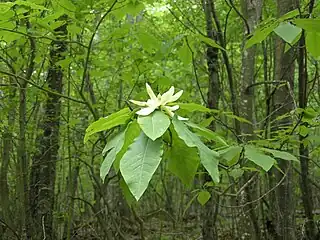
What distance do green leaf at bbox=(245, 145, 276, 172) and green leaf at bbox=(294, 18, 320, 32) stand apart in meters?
0.41

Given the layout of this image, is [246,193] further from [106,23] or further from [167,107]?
[106,23]

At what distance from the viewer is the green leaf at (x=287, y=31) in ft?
4.42

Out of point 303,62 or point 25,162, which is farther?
point 25,162

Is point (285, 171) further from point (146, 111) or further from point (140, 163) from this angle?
point (140, 163)

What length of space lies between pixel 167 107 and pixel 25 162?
359 centimetres

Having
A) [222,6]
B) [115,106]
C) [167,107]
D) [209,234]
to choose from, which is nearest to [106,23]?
[115,106]

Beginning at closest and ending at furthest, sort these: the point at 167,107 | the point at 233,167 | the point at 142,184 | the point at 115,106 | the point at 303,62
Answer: the point at 142,184 < the point at 167,107 < the point at 233,167 < the point at 303,62 < the point at 115,106

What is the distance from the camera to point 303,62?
2.23 meters

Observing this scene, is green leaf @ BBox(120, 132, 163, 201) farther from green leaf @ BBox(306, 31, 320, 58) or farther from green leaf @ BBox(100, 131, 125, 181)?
green leaf @ BBox(306, 31, 320, 58)

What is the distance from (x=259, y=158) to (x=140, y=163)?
581mm

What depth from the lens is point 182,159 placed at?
1.00 m

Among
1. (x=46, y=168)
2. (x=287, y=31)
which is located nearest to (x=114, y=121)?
(x=287, y=31)

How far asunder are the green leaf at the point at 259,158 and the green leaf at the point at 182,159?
1.02 ft

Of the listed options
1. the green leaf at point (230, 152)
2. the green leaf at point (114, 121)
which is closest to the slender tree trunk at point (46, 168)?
the green leaf at point (230, 152)
